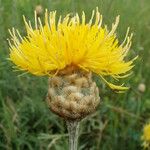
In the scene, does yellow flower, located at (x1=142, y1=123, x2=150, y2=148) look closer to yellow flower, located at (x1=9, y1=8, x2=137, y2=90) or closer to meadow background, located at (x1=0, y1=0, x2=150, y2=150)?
meadow background, located at (x1=0, y1=0, x2=150, y2=150)

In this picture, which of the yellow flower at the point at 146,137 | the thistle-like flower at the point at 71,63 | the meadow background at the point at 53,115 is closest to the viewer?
the thistle-like flower at the point at 71,63

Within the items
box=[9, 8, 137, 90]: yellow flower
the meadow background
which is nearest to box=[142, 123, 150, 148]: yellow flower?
the meadow background

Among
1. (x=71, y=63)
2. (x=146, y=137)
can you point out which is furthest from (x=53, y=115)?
(x=71, y=63)

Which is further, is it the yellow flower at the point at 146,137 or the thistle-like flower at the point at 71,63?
the yellow flower at the point at 146,137

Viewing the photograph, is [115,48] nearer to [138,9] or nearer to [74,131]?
[74,131]

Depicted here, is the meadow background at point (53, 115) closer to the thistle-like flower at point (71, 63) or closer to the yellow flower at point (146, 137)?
the yellow flower at point (146, 137)

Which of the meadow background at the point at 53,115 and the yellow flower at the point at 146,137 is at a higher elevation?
the meadow background at the point at 53,115

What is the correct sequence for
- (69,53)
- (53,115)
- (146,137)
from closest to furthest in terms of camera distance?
(69,53), (146,137), (53,115)

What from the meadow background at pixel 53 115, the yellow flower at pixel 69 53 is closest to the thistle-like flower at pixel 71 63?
the yellow flower at pixel 69 53

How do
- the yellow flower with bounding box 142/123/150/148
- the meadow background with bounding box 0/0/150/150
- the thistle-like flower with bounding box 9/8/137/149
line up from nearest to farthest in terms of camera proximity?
the thistle-like flower with bounding box 9/8/137/149 < the yellow flower with bounding box 142/123/150/148 < the meadow background with bounding box 0/0/150/150

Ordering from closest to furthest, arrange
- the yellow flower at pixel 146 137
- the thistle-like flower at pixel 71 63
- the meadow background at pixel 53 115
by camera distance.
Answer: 1. the thistle-like flower at pixel 71 63
2. the yellow flower at pixel 146 137
3. the meadow background at pixel 53 115

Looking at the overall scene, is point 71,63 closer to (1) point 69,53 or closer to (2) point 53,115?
(1) point 69,53

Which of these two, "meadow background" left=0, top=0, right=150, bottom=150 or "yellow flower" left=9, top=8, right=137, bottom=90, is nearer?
"yellow flower" left=9, top=8, right=137, bottom=90
